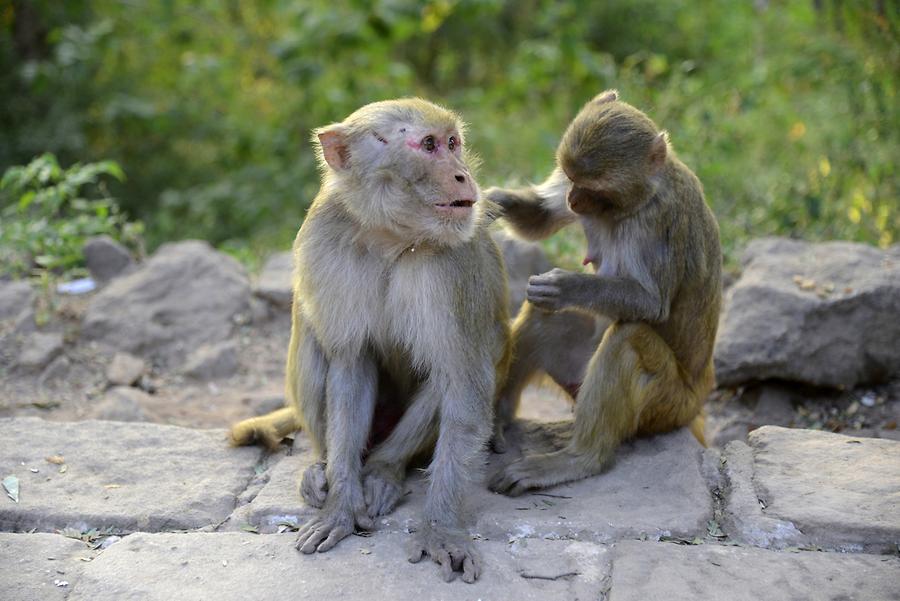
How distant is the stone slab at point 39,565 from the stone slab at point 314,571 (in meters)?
→ 0.06

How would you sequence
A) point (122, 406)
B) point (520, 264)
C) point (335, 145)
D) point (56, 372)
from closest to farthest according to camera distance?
point (335, 145) → point (122, 406) → point (56, 372) → point (520, 264)

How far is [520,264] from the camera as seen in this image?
6.00m

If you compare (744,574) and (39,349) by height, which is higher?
(744,574)

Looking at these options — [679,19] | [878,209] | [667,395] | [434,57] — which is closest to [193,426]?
[667,395]

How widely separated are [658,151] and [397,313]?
1.22m

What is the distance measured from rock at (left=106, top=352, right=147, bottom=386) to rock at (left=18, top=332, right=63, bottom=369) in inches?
12.7

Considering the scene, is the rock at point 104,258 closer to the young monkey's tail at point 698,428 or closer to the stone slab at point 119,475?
the stone slab at point 119,475

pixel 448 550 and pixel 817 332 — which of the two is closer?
pixel 448 550

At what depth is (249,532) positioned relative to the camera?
3561 millimetres

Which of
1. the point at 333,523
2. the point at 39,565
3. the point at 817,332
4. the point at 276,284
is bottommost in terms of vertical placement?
the point at 39,565

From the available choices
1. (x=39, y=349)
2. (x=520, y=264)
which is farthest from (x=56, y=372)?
(x=520, y=264)

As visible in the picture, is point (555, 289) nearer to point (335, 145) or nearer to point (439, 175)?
point (439, 175)

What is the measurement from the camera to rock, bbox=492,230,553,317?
234 inches

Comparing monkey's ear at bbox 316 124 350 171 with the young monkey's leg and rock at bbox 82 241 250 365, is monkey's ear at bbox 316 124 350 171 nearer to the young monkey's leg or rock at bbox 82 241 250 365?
the young monkey's leg
